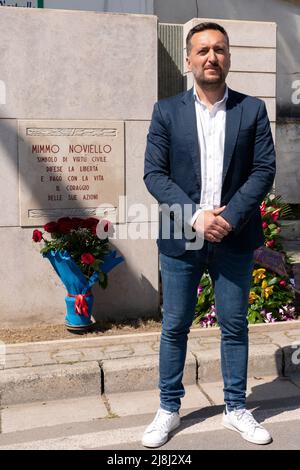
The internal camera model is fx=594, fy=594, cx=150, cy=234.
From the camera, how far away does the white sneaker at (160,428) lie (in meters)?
3.16

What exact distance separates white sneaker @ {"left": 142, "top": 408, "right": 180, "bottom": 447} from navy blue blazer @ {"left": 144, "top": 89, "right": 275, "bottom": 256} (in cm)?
91

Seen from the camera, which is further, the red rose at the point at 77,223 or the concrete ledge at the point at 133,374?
the red rose at the point at 77,223

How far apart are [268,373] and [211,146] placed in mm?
1995

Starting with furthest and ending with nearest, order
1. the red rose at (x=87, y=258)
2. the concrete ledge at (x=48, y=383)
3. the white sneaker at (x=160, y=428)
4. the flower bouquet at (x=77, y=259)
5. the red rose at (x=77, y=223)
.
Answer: the red rose at (x=77, y=223) → the flower bouquet at (x=77, y=259) → the red rose at (x=87, y=258) → the concrete ledge at (x=48, y=383) → the white sneaker at (x=160, y=428)

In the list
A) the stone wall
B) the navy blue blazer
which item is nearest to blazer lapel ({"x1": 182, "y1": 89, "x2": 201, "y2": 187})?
the navy blue blazer

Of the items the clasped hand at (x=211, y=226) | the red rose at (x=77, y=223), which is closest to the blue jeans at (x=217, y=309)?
the clasped hand at (x=211, y=226)

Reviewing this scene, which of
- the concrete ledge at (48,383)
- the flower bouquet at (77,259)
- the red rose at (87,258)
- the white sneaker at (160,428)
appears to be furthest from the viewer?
the flower bouquet at (77,259)

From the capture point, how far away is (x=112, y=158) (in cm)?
532

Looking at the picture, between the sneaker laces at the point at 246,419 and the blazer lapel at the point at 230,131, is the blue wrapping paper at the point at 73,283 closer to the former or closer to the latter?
the sneaker laces at the point at 246,419

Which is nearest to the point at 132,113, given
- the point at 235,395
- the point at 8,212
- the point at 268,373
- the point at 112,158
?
the point at 112,158

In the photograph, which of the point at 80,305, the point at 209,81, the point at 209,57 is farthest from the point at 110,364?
the point at 209,57

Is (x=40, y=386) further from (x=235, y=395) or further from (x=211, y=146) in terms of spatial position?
(x=211, y=146)

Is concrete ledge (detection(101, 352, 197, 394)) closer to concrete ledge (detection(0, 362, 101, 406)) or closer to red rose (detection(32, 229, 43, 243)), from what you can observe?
concrete ledge (detection(0, 362, 101, 406))

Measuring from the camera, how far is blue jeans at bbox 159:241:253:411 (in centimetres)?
318
